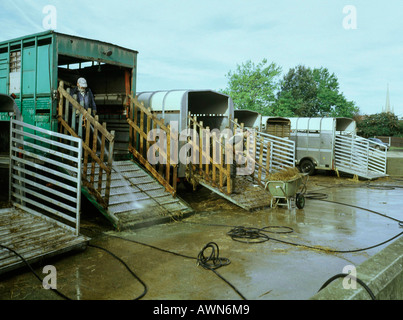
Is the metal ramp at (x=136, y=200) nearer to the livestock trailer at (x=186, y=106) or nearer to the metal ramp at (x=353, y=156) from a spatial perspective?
the livestock trailer at (x=186, y=106)

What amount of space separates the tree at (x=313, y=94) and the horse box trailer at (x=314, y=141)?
38135mm

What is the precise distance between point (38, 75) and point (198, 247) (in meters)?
5.99

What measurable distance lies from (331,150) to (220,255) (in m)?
13.6

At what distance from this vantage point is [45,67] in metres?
8.61

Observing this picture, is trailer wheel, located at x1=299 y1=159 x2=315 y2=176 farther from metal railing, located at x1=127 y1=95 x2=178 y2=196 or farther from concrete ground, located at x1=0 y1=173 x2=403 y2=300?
metal railing, located at x1=127 y1=95 x2=178 y2=196

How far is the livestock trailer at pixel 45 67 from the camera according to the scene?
849 centimetres

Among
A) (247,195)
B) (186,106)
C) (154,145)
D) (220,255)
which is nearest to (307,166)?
(247,195)

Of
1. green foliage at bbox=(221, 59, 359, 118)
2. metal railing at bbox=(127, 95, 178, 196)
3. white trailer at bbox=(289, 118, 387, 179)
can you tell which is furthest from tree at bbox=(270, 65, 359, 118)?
metal railing at bbox=(127, 95, 178, 196)

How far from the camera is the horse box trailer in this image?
59.0ft

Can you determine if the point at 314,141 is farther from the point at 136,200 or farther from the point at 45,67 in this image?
the point at 45,67

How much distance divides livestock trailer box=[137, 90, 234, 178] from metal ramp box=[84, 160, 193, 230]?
155 cm
